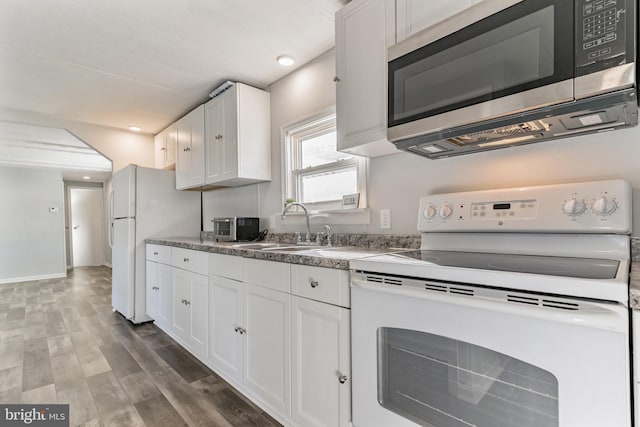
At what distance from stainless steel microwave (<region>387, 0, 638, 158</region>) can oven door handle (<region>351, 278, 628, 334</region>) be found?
61cm

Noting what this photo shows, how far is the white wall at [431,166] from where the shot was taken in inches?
47.4

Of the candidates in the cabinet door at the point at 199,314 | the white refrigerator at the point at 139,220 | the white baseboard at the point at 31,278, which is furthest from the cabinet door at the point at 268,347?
the white baseboard at the point at 31,278

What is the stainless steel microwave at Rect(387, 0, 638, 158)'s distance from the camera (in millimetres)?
900

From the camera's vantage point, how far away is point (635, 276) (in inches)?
33.3

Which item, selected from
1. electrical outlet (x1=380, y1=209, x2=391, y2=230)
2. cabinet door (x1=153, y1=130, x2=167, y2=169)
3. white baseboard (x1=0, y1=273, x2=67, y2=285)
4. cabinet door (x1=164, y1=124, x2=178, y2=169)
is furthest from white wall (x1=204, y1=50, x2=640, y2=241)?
white baseboard (x1=0, y1=273, x2=67, y2=285)

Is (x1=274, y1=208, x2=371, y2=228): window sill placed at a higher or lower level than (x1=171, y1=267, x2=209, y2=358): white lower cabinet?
higher

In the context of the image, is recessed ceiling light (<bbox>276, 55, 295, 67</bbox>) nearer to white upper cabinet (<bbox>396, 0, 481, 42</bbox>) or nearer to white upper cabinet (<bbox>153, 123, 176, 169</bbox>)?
white upper cabinet (<bbox>396, 0, 481, 42</bbox>)

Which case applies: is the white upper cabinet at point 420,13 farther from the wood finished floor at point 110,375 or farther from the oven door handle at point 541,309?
the wood finished floor at point 110,375

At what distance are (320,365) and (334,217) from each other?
104cm

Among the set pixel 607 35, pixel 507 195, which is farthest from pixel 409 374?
pixel 607 35

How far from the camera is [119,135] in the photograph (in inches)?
165

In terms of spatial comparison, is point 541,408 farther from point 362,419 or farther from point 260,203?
point 260,203

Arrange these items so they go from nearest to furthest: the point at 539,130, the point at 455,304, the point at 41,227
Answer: the point at 455,304 < the point at 539,130 < the point at 41,227

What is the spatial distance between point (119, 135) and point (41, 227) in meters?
3.72
